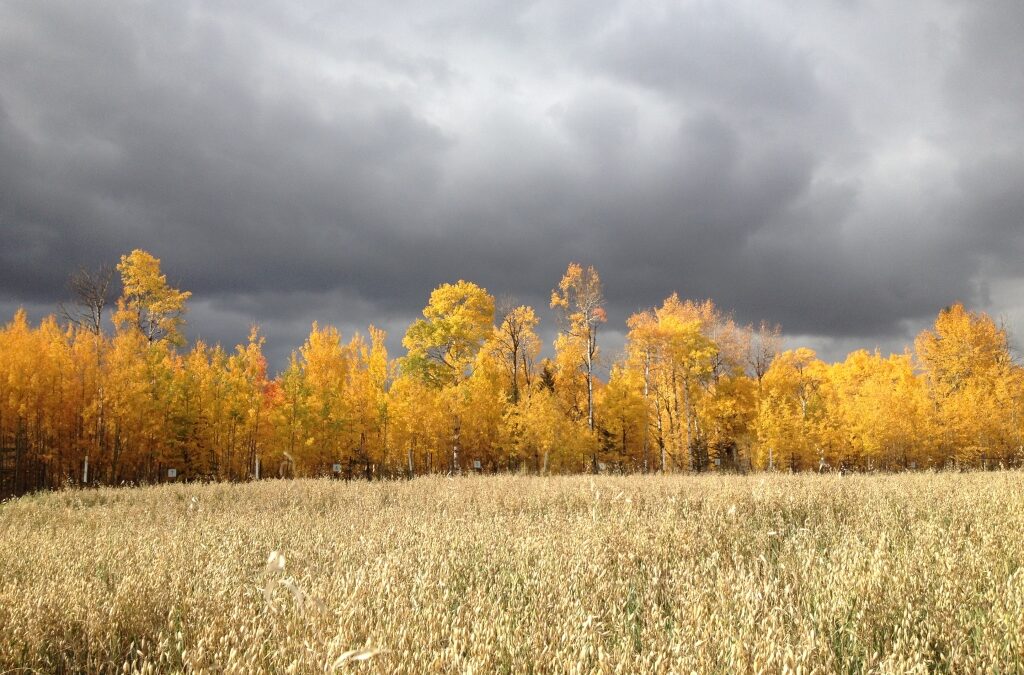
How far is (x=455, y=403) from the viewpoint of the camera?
28094 mm

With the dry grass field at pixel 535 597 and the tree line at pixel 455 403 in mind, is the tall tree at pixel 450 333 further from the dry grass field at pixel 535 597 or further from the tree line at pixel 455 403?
the dry grass field at pixel 535 597

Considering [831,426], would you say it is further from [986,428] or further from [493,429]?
[493,429]

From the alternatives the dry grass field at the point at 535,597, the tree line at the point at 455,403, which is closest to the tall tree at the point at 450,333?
the tree line at the point at 455,403

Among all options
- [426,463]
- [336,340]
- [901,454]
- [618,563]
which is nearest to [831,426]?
[901,454]

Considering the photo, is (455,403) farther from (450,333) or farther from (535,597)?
(535,597)

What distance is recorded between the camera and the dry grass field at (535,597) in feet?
9.50

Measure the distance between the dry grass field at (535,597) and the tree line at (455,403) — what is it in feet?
66.1

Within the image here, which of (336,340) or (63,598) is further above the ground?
(336,340)

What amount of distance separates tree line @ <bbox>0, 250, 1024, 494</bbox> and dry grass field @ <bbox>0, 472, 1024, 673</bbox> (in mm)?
20138

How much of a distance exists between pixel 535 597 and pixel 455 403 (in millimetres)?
24376

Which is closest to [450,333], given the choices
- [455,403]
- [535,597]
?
[455,403]

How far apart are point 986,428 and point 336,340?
36.6 metres

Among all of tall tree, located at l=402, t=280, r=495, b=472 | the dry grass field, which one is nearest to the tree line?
tall tree, located at l=402, t=280, r=495, b=472

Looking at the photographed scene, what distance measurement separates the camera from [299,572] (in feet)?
16.8
